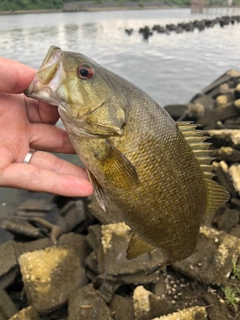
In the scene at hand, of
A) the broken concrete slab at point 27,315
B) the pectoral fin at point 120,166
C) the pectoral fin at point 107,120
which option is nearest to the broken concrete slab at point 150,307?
the broken concrete slab at point 27,315

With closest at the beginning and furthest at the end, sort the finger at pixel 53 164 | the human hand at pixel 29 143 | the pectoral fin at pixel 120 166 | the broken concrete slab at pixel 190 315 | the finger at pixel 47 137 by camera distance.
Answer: the pectoral fin at pixel 120 166, the human hand at pixel 29 143, the finger at pixel 53 164, the finger at pixel 47 137, the broken concrete slab at pixel 190 315

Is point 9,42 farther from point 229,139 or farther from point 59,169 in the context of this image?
point 59,169

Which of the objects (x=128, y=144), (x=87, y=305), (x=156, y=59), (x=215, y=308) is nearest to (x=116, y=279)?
(x=87, y=305)

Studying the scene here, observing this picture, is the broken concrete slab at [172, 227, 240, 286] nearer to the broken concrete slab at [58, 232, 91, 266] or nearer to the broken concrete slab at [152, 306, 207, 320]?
the broken concrete slab at [152, 306, 207, 320]

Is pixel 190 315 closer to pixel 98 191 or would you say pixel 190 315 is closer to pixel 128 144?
pixel 98 191

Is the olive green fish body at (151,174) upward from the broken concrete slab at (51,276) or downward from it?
upward

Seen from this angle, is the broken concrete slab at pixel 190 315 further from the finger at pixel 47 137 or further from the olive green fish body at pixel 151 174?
the finger at pixel 47 137

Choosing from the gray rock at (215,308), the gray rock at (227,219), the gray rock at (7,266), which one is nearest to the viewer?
the gray rock at (215,308)

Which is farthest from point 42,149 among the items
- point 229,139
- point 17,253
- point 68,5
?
point 68,5

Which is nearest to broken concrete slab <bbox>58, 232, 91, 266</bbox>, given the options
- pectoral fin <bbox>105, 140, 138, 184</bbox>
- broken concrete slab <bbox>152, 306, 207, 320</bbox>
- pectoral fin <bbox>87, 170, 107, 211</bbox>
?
broken concrete slab <bbox>152, 306, 207, 320</bbox>
